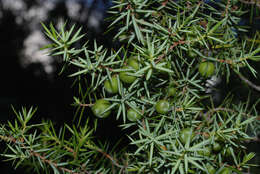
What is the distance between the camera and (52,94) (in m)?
0.56

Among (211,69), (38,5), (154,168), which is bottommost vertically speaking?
(154,168)

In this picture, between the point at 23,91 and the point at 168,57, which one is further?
the point at 23,91

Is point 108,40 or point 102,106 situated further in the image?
point 108,40

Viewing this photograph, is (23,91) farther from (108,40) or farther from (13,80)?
(108,40)

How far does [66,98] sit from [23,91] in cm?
12

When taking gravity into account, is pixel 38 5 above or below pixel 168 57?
above

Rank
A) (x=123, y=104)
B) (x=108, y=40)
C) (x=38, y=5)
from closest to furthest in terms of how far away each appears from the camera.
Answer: (x=123, y=104)
(x=108, y=40)
(x=38, y=5)

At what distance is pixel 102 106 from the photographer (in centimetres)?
32

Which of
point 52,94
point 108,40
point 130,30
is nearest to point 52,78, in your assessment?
point 52,94

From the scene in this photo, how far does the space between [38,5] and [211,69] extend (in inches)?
20.4

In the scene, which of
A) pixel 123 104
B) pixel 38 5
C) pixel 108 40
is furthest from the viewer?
pixel 38 5

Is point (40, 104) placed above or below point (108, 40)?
below

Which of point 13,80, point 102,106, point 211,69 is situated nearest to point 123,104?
point 102,106

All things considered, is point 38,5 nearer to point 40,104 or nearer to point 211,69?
point 40,104
